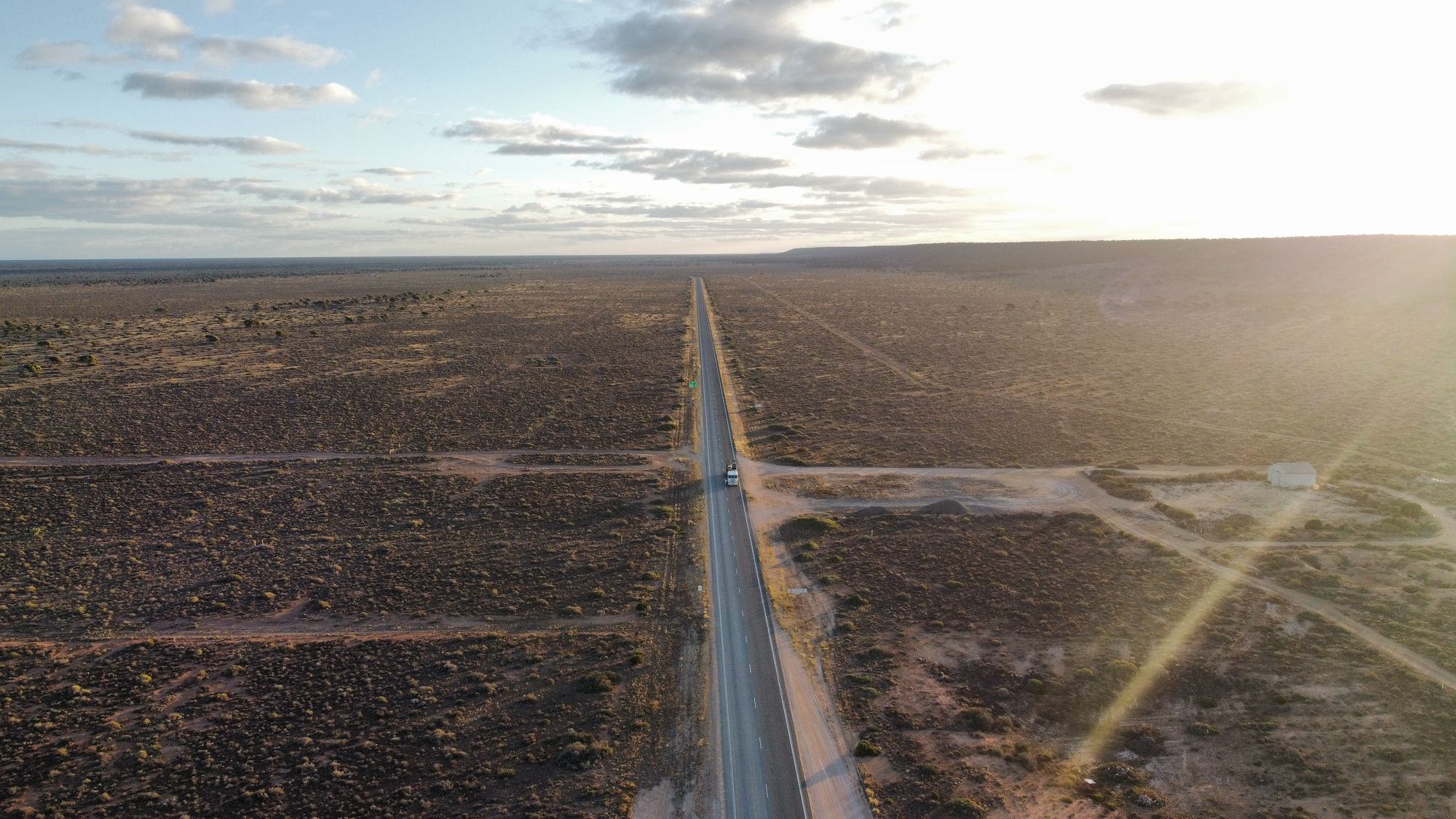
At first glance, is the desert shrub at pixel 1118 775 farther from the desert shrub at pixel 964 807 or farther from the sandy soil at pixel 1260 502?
the sandy soil at pixel 1260 502

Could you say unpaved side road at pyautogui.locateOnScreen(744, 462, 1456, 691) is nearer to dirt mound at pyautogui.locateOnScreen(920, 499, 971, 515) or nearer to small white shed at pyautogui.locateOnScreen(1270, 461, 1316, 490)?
dirt mound at pyautogui.locateOnScreen(920, 499, 971, 515)

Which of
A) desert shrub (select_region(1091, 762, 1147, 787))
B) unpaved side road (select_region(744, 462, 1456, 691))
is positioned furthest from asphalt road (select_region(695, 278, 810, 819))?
desert shrub (select_region(1091, 762, 1147, 787))

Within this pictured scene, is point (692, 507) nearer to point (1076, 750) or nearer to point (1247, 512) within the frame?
point (1076, 750)

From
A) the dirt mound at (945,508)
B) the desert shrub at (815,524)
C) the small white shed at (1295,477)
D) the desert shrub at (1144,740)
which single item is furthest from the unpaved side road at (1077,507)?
the desert shrub at (1144,740)

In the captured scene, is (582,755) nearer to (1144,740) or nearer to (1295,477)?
(1144,740)

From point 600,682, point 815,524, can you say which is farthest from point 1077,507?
point 600,682

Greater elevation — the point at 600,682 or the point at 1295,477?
the point at 1295,477

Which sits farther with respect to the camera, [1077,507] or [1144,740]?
[1077,507]
